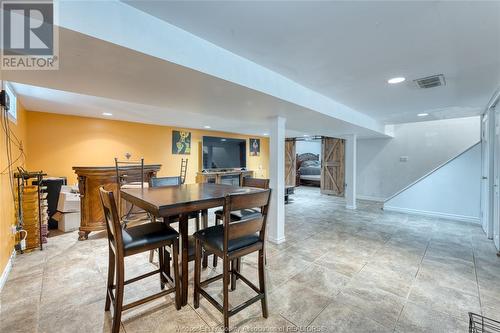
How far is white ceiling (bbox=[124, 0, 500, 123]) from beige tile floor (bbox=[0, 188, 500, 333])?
2208mm

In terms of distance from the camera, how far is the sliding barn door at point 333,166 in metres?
7.77

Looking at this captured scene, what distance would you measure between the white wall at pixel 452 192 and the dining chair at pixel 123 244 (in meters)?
5.66

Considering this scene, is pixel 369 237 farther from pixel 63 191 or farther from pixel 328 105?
pixel 63 191

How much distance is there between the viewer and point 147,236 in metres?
1.71

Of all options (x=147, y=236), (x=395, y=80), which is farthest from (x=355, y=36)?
(x=147, y=236)

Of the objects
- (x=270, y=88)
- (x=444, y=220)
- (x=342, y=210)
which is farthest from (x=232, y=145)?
(x=444, y=220)

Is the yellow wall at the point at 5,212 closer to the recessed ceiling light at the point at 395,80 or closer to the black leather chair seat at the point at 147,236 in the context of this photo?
the black leather chair seat at the point at 147,236

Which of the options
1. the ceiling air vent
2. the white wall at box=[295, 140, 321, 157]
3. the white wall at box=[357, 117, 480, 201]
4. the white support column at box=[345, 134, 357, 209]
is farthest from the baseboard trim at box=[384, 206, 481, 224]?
the white wall at box=[295, 140, 321, 157]

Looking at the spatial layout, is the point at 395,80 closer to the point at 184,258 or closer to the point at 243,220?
the point at 243,220

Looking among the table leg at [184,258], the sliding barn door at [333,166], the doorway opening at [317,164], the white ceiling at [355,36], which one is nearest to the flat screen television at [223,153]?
the doorway opening at [317,164]

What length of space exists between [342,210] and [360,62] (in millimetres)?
4322

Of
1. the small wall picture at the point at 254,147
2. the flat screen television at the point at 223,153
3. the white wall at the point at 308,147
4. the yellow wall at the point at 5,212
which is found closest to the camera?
the yellow wall at the point at 5,212

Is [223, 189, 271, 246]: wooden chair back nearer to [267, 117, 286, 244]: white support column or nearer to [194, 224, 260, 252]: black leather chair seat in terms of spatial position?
[194, 224, 260, 252]: black leather chair seat

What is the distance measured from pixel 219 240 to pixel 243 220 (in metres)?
0.25
